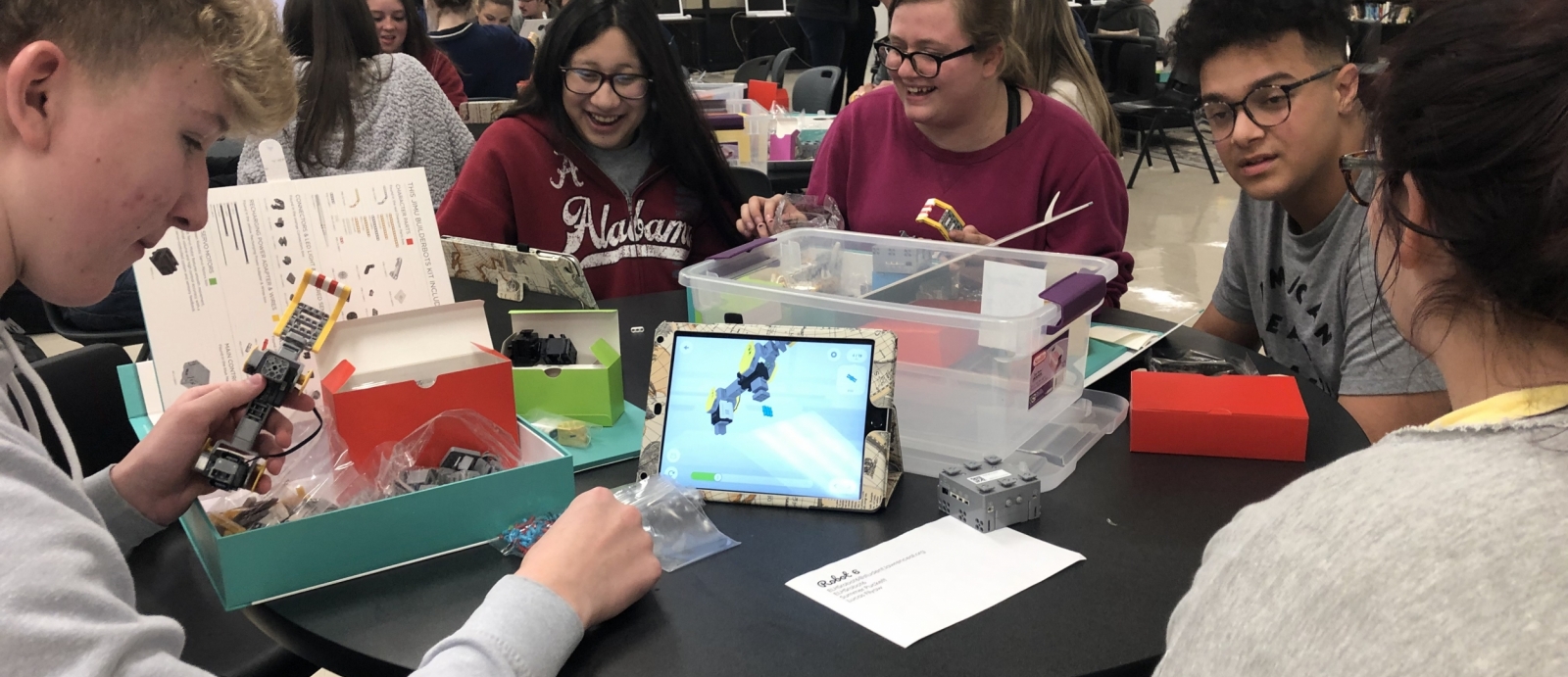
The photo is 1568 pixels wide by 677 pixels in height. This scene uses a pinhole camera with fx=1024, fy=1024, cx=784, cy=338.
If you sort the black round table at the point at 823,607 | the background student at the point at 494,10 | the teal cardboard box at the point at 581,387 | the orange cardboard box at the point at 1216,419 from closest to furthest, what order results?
the black round table at the point at 823,607 < the orange cardboard box at the point at 1216,419 < the teal cardboard box at the point at 581,387 < the background student at the point at 494,10

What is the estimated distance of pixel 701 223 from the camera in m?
2.33

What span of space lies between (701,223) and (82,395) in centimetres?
123

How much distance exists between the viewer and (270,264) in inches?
52.8

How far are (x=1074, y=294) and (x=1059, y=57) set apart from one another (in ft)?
6.10

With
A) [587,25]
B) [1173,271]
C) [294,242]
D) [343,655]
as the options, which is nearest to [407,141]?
[587,25]

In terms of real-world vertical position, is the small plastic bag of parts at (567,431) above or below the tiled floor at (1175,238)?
above

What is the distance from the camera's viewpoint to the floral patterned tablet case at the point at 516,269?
169 centimetres

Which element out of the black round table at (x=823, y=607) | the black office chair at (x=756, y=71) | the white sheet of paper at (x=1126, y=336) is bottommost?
the black round table at (x=823, y=607)

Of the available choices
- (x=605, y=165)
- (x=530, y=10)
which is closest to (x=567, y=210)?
(x=605, y=165)

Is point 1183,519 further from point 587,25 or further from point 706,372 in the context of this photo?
point 587,25

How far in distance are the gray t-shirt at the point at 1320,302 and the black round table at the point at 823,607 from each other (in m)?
0.33

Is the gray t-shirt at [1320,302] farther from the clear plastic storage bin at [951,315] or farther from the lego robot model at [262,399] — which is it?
the lego robot model at [262,399]

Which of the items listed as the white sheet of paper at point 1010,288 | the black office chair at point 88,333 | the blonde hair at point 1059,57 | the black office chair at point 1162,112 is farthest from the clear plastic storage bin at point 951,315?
the black office chair at point 1162,112

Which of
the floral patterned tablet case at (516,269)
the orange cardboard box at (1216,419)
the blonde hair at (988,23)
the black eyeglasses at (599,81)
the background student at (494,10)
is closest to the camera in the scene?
the orange cardboard box at (1216,419)
